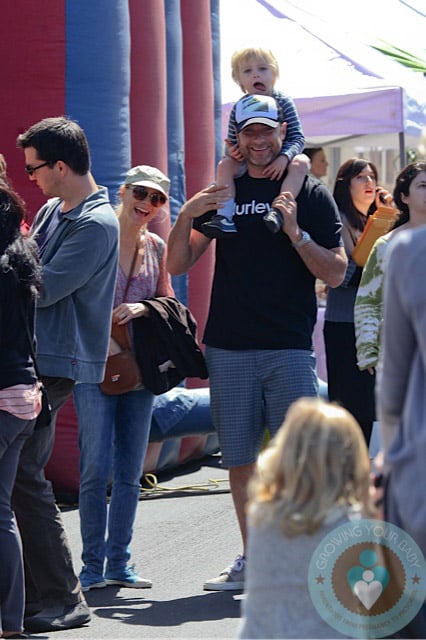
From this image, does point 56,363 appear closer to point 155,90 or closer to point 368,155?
point 155,90

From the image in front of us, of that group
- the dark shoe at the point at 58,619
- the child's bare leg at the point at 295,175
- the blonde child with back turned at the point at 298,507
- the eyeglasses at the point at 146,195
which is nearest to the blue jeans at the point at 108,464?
the dark shoe at the point at 58,619

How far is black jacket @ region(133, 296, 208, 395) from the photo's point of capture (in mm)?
5812

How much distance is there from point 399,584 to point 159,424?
192 inches

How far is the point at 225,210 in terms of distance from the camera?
5461mm

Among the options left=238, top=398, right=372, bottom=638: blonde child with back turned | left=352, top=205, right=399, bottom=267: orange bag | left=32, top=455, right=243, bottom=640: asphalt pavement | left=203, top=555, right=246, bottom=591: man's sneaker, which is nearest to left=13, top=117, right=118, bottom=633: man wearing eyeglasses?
left=32, top=455, right=243, bottom=640: asphalt pavement

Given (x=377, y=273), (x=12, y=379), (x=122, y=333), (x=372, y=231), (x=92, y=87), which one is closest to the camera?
(x=12, y=379)

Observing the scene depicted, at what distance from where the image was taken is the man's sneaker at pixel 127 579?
5734 millimetres

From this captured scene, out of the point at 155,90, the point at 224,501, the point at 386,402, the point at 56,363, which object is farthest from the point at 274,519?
the point at 155,90

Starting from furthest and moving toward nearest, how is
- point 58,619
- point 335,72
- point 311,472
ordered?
point 335,72, point 58,619, point 311,472

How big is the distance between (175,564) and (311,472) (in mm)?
3464

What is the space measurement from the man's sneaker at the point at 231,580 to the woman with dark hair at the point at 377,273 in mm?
1029

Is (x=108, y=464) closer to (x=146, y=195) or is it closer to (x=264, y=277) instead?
(x=264, y=277)

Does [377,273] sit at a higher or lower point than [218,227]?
lower

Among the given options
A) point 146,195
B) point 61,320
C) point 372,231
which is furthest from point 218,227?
point 372,231
